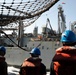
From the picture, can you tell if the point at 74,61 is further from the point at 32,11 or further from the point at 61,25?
the point at 61,25

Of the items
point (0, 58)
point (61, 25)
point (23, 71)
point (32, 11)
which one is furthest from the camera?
point (61, 25)

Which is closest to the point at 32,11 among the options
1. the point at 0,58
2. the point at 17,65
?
the point at 0,58

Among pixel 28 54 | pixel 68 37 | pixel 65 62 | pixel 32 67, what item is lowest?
pixel 28 54

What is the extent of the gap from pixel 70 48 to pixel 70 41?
12 centimetres

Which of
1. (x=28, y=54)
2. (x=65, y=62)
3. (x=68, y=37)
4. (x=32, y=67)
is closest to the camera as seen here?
(x=65, y=62)

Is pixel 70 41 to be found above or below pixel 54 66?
above

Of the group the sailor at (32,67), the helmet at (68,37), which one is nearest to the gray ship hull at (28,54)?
the sailor at (32,67)

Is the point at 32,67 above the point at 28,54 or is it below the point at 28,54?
above

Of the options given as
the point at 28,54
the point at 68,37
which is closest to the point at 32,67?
the point at 68,37

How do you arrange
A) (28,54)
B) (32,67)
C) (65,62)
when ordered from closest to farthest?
(65,62) → (32,67) → (28,54)

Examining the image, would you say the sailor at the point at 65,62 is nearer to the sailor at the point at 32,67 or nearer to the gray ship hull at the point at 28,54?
the sailor at the point at 32,67

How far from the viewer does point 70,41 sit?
6.15 ft

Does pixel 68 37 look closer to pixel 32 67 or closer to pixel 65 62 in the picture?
pixel 65 62

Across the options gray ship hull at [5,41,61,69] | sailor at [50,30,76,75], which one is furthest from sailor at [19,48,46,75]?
gray ship hull at [5,41,61,69]
